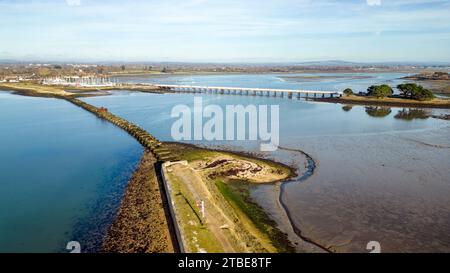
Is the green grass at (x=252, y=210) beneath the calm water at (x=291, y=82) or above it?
beneath

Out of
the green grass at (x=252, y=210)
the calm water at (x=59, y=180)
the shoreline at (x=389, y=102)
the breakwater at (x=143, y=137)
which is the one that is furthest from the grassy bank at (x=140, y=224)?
the shoreline at (x=389, y=102)

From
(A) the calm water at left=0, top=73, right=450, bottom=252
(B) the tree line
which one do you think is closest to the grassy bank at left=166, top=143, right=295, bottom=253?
(A) the calm water at left=0, top=73, right=450, bottom=252

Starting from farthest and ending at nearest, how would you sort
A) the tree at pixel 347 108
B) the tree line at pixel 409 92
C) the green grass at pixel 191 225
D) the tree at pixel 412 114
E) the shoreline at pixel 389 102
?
the tree line at pixel 409 92, the shoreline at pixel 389 102, the tree at pixel 347 108, the tree at pixel 412 114, the green grass at pixel 191 225

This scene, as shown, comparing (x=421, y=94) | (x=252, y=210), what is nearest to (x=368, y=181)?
(x=252, y=210)

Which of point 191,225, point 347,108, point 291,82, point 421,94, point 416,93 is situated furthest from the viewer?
point 291,82

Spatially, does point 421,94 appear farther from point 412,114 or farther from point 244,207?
point 244,207

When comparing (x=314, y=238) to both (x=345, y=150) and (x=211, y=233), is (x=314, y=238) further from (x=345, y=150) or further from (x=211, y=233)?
(x=345, y=150)

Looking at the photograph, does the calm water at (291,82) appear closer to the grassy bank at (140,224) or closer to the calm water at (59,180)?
the calm water at (59,180)
